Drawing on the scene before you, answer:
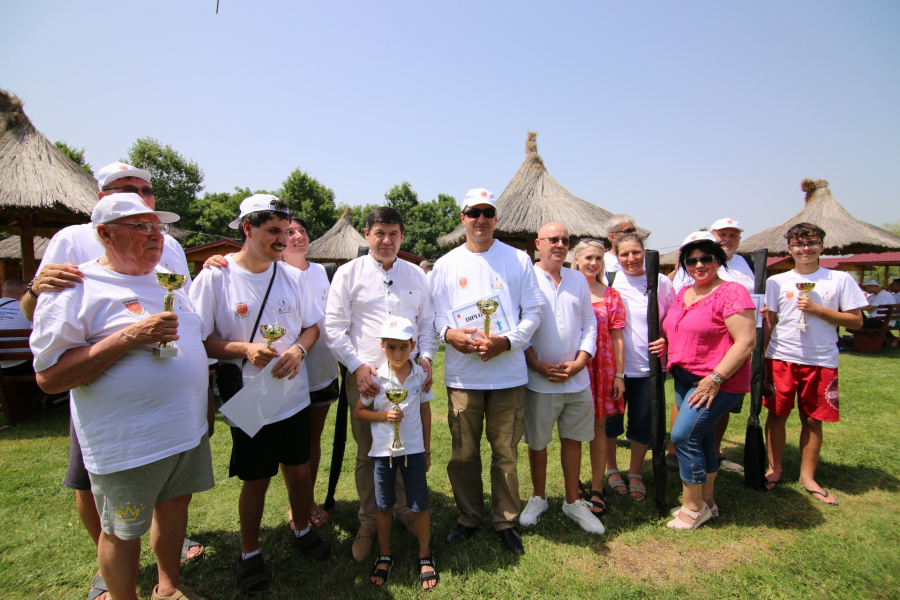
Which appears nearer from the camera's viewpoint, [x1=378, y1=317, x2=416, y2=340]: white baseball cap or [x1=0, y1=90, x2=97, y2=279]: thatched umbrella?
[x1=378, y1=317, x2=416, y2=340]: white baseball cap

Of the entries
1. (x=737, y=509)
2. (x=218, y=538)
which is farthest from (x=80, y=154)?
(x=737, y=509)

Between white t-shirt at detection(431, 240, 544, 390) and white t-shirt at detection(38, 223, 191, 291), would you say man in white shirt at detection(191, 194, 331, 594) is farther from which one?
white t-shirt at detection(431, 240, 544, 390)

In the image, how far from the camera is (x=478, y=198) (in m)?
3.53

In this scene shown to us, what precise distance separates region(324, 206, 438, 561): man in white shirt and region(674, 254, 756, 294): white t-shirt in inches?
109

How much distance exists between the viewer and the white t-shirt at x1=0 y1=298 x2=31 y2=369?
6.56m

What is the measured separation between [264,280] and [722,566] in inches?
154

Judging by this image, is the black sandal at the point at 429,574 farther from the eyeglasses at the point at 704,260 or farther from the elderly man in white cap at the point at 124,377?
the eyeglasses at the point at 704,260

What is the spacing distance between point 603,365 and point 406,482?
2061mm

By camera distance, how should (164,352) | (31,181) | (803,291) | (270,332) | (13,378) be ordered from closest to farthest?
1. (164,352)
2. (270,332)
3. (803,291)
4. (13,378)
5. (31,181)

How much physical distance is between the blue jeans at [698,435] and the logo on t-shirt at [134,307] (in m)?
3.91

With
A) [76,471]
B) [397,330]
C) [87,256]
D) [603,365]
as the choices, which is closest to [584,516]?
[603,365]

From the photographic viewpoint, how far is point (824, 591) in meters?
2.84

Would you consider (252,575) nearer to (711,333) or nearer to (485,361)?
(485,361)

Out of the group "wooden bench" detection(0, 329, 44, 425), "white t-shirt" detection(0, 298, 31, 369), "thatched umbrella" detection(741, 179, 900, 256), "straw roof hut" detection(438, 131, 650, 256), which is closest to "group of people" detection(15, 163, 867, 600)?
"wooden bench" detection(0, 329, 44, 425)
